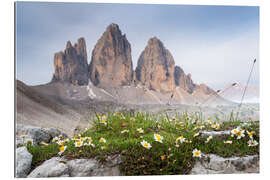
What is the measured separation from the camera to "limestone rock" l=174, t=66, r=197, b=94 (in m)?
3.54

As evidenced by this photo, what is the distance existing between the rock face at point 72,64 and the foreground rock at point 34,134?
82 cm

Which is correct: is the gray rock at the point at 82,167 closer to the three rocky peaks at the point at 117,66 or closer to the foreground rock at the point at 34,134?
the foreground rock at the point at 34,134

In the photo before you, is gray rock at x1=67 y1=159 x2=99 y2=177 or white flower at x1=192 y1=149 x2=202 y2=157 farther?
white flower at x1=192 y1=149 x2=202 y2=157

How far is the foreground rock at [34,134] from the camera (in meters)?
2.97

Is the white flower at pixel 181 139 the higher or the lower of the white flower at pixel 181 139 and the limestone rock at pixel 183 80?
the lower

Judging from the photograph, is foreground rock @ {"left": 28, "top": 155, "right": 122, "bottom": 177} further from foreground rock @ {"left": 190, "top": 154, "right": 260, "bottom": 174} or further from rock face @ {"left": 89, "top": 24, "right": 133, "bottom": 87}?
rock face @ {"left": 89, "top": 24, "right": 133, "bottom": 87}

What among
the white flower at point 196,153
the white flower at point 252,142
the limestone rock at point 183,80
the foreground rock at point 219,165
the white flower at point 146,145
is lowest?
the foreground rock at point 219,165

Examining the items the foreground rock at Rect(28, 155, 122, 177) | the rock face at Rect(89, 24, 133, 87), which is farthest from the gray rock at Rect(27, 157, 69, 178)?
the rock face at Rect(89, 24, 133, 87)

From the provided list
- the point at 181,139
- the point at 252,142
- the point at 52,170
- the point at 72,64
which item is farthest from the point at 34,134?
the point at 252,142

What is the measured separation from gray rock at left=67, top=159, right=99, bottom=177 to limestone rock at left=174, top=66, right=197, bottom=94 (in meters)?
1.98

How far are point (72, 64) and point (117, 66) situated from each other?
79 centimetres

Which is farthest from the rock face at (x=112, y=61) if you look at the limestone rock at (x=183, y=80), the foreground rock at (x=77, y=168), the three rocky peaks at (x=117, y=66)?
the foreground rock at (x=77, y=168)

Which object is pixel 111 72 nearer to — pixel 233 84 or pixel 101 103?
pixel 101 103
